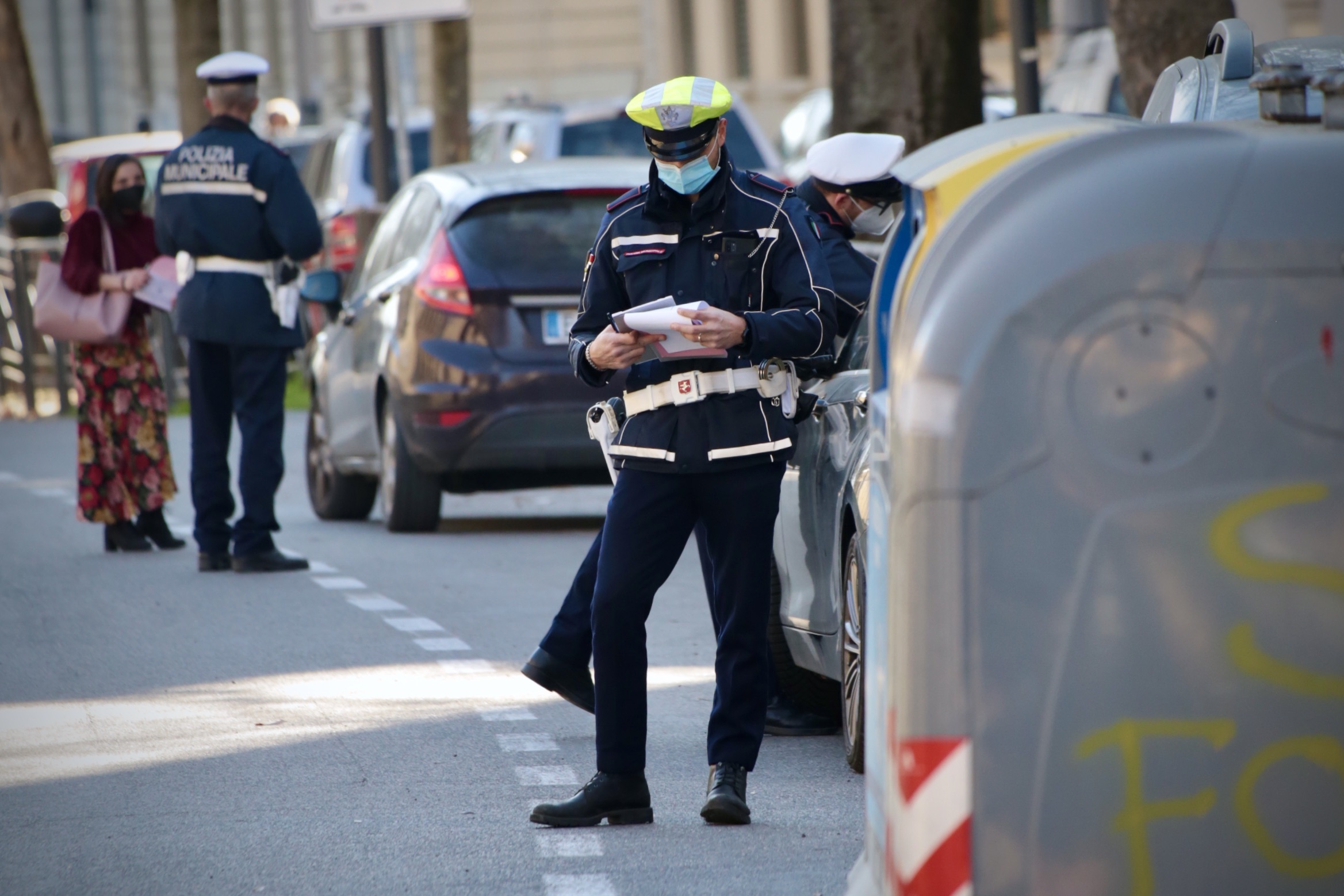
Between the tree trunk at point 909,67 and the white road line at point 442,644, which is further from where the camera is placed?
the tree trunk at point 909,67

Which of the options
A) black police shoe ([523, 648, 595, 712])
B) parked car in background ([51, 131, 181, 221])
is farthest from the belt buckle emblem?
parked car in background ([51, 131, 181, 221])

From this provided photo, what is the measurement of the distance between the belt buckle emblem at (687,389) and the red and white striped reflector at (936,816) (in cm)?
211

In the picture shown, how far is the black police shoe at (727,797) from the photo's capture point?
229 inches

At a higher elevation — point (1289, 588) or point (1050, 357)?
point (1050, 357)

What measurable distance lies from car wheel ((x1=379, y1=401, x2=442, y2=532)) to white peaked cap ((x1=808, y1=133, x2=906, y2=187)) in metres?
5.38

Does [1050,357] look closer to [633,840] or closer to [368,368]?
[633,840]

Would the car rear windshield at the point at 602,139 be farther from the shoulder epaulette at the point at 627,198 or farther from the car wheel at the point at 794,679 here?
the shoulder epaulette at the point at 627,198

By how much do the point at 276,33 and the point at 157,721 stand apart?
52630 millimetres

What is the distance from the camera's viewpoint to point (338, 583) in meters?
10.7

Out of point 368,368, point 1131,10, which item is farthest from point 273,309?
point 1131,10

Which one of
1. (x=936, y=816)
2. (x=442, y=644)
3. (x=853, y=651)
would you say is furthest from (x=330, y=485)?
(x=936, y=816)

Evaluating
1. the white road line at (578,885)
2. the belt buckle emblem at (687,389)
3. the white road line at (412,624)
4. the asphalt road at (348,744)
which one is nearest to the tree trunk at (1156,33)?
the asphalt road at (348,744)

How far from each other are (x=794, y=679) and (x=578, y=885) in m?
2.23

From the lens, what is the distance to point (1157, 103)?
742cm
